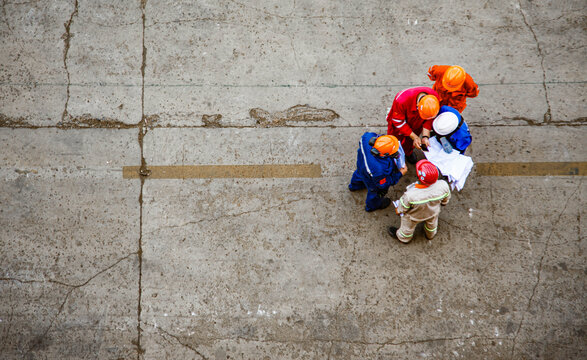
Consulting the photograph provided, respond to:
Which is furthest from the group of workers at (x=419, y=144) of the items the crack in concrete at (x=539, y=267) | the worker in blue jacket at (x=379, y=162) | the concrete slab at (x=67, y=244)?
the concrete slab at (x=67, y=244)

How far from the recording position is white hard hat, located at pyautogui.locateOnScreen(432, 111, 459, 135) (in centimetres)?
404

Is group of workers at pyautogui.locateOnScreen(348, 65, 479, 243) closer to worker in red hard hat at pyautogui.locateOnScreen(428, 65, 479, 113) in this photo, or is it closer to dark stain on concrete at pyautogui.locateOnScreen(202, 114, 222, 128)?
worker in red hard hat at pyautogui.locateOnScreen(428, 65, 479, 113)

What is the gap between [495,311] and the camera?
442cm

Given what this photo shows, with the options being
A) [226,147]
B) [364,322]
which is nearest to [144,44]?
[226,147]

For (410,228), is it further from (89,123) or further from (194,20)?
(89,123)

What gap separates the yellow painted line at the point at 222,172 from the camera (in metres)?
4.89

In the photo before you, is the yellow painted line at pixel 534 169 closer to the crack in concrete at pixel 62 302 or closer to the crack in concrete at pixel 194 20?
the crack in concrete at pixel 194 20

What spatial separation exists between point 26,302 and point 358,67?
5091 millimetres

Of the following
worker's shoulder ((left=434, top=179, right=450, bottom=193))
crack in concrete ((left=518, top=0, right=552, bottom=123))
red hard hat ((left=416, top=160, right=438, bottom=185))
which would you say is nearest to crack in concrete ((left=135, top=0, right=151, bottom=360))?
red hard hat ((left=416, top=160, right=438, bottom=185))

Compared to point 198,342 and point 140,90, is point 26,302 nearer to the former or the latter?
point 198,342

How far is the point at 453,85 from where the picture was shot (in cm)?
425

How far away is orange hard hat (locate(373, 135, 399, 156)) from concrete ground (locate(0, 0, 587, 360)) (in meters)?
1.12

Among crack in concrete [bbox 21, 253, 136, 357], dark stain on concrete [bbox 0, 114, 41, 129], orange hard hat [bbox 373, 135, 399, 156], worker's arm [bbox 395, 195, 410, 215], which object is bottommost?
crack in concrete [bbox 21, 253, 136, 357]

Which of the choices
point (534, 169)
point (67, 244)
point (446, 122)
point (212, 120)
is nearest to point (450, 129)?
point (446, 122)
